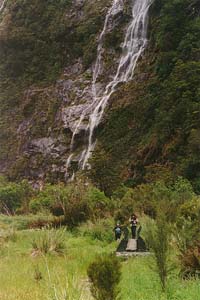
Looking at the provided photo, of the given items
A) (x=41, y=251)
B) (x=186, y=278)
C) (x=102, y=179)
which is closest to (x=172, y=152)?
(x=102, y=179)

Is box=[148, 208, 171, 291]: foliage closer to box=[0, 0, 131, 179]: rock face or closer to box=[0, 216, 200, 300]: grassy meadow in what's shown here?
box=[0, 216, 200, 300]: grassy meadow

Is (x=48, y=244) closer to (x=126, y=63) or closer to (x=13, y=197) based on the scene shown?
(x=13, y=197)

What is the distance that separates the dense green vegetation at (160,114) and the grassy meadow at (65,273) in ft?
37.7

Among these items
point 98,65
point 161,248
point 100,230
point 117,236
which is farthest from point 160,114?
point 161,248

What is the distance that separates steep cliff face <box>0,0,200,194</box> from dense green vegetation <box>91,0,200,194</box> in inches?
2.4

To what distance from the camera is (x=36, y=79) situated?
4422cm

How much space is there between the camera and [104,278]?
499cm

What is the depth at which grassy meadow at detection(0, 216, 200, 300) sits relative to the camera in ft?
20.6

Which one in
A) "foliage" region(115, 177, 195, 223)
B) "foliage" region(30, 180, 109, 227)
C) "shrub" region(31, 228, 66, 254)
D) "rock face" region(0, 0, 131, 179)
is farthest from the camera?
"rock face" region(0, 0, 131, 179)

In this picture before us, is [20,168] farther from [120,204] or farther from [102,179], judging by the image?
[120,204]

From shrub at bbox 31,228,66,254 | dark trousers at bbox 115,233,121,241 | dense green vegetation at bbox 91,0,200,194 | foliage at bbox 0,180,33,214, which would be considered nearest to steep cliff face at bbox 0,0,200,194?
dense green vegetation at bbox 91,0,200,194

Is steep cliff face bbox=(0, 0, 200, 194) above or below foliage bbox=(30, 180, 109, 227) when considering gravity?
above

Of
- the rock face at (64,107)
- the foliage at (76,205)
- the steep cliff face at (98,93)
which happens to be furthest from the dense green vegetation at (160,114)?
the foliage at (76,205)

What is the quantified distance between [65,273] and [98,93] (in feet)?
96.8
